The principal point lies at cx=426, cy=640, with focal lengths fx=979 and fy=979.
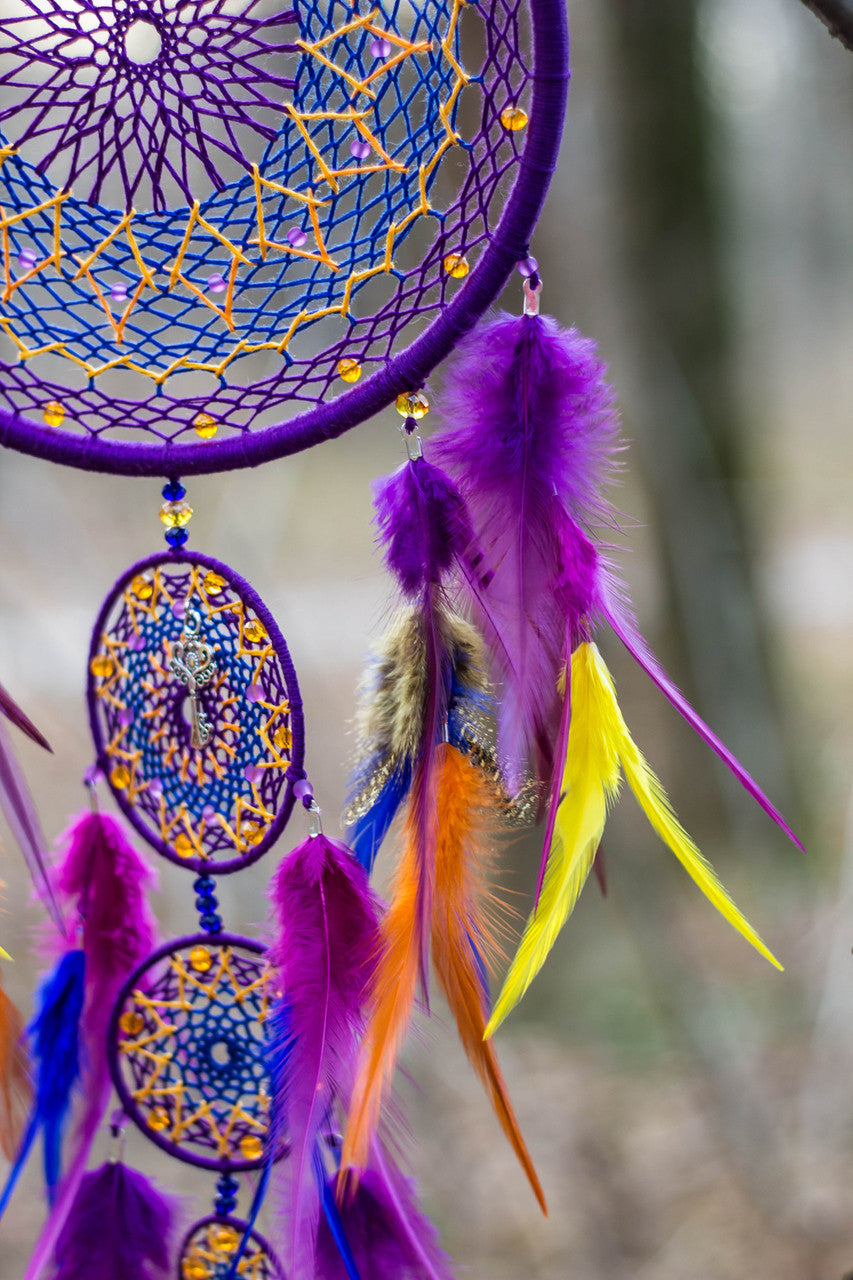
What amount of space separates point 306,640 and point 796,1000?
3.48 ft

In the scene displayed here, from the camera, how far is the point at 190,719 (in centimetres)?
59

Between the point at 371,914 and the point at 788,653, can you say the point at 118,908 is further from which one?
the point at 788,653

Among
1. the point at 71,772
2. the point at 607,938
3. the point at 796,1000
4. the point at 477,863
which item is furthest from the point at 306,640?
the point at 477,863

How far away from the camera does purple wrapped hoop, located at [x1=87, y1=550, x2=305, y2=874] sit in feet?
1.83

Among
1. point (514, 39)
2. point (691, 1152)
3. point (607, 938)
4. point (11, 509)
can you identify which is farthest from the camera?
point (11, 509)

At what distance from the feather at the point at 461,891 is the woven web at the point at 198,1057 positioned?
0.14 meters

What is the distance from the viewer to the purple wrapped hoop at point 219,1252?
0.64 m

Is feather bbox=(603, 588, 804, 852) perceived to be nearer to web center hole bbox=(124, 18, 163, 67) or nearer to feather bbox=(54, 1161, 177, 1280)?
web center hole bbox=(124, 18, 163, 67)

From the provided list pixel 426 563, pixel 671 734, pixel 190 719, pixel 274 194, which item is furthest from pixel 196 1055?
pixel 671 734

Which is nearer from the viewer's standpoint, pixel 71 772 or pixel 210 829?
pixel 210 829

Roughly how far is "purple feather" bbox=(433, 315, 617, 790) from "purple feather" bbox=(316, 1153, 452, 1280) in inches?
11.2

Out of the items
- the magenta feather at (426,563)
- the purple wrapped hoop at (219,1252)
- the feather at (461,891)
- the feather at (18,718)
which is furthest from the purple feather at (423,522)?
the purple wrapped hoop at (219,1252)

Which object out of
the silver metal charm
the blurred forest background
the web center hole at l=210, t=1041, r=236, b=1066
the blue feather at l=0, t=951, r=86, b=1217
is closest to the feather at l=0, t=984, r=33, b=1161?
the blue feather at l=0, t=951, r=86, b=1217

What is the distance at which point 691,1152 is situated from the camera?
52.3 inches
